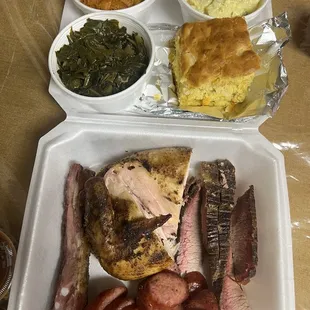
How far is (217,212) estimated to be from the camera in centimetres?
157

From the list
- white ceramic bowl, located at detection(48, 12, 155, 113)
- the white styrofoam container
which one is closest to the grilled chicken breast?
the white styrofoam container

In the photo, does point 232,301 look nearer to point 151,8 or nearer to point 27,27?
point 151,8

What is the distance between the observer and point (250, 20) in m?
1.80

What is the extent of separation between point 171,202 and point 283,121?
0.68 m

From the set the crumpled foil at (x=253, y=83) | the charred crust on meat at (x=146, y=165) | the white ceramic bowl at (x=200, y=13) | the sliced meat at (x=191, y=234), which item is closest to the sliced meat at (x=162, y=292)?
the sliced meat at (x=191, y=234)

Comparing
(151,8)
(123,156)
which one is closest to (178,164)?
(123,156)

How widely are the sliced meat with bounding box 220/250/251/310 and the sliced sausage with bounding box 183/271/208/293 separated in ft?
0.25

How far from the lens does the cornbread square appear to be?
160cm

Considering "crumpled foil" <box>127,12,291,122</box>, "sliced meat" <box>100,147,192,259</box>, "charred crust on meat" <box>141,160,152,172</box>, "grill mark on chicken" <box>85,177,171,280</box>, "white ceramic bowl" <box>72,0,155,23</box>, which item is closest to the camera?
"grill mark on chicken" <box>85,177,171,280</box>

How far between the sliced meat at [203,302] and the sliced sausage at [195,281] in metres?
0.06

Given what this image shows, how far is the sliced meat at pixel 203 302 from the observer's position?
1387 mm

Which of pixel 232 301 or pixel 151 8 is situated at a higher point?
pixel 151 8

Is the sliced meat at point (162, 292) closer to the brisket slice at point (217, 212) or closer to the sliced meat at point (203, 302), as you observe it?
the sliced meat at point (203, 302)

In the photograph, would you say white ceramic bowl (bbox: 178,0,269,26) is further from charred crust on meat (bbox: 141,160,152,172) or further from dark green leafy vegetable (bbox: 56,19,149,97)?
charred crust on meat (bbox: 141,160,152,172)
